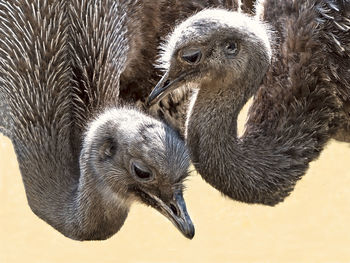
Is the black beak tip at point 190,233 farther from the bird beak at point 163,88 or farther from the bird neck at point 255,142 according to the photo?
the bird beak at point 163,88

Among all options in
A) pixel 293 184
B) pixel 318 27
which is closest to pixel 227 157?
pixel 293 184

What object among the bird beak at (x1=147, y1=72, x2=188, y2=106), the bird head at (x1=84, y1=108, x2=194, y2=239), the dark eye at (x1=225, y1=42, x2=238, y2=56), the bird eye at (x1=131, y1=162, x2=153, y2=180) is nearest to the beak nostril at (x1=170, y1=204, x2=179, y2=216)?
the bird head at (x1=84, y1=108, x2=194, y2=239)

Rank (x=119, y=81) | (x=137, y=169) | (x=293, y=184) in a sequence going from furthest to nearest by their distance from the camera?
(x=119, y=81) < (x=293, y=184) < (x=137, y=169)

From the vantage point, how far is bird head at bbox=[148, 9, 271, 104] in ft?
25.9

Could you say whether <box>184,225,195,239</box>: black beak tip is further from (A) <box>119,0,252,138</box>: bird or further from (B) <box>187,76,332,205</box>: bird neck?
(A) <box>119,0,252,138</box>: bird

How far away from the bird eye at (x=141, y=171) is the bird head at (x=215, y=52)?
0.56 meters

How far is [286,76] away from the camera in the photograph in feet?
28.1

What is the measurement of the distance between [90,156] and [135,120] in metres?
0.47

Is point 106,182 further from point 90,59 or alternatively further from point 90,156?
point 90,59

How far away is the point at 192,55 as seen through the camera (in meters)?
7.93

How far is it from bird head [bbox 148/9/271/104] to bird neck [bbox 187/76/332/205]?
0.13 m

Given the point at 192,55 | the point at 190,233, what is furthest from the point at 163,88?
the point at 190,233

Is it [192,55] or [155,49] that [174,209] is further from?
[155,49]

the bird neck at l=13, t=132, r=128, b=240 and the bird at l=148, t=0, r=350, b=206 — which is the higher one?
the bird at l=148, t=0, r=350, b=206
